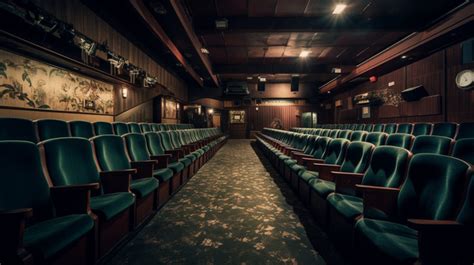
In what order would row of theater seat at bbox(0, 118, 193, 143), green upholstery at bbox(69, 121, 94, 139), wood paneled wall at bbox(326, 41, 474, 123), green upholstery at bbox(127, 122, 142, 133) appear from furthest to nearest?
wood paneled wall at bbox(326, 41, 474, 123), green upholstery at bbox(127, 122, 142, 133), green upholstery at bbox(69, 121, 94, 139), row of theater seat at bbox(0, 118, 193, 143)

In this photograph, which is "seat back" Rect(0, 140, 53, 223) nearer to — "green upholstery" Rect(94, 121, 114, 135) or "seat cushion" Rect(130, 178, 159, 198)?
"seat cushion" Rect(130, 178, 159, 198)

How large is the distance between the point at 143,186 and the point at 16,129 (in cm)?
141

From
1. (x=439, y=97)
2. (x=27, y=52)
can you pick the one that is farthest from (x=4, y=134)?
(x=439, y=97)

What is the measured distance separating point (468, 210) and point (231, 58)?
28.5ft

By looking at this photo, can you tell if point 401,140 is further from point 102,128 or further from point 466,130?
point 102,128

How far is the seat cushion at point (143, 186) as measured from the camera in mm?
2084

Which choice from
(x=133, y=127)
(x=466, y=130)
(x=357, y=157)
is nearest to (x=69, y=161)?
(x=357, y=157)

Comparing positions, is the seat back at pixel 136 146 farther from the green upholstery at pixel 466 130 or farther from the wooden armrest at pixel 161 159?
the green upholstery at pixel 466 130

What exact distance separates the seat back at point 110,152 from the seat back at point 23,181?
75 cm

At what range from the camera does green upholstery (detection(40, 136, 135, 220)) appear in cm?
166

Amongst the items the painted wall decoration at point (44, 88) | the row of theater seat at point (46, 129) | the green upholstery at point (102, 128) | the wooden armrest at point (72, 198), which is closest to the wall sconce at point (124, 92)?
the painted wall decoration at point (44, 88)

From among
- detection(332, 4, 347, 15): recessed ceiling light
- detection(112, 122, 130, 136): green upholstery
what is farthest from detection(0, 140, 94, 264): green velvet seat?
detection(332, 4, 347, 15): recessed ceiling light

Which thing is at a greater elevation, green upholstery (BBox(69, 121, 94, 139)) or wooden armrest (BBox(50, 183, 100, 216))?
green upholstery (BBox(69, 121, 94, 139))

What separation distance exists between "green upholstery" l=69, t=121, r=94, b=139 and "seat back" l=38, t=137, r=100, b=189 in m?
1.33
